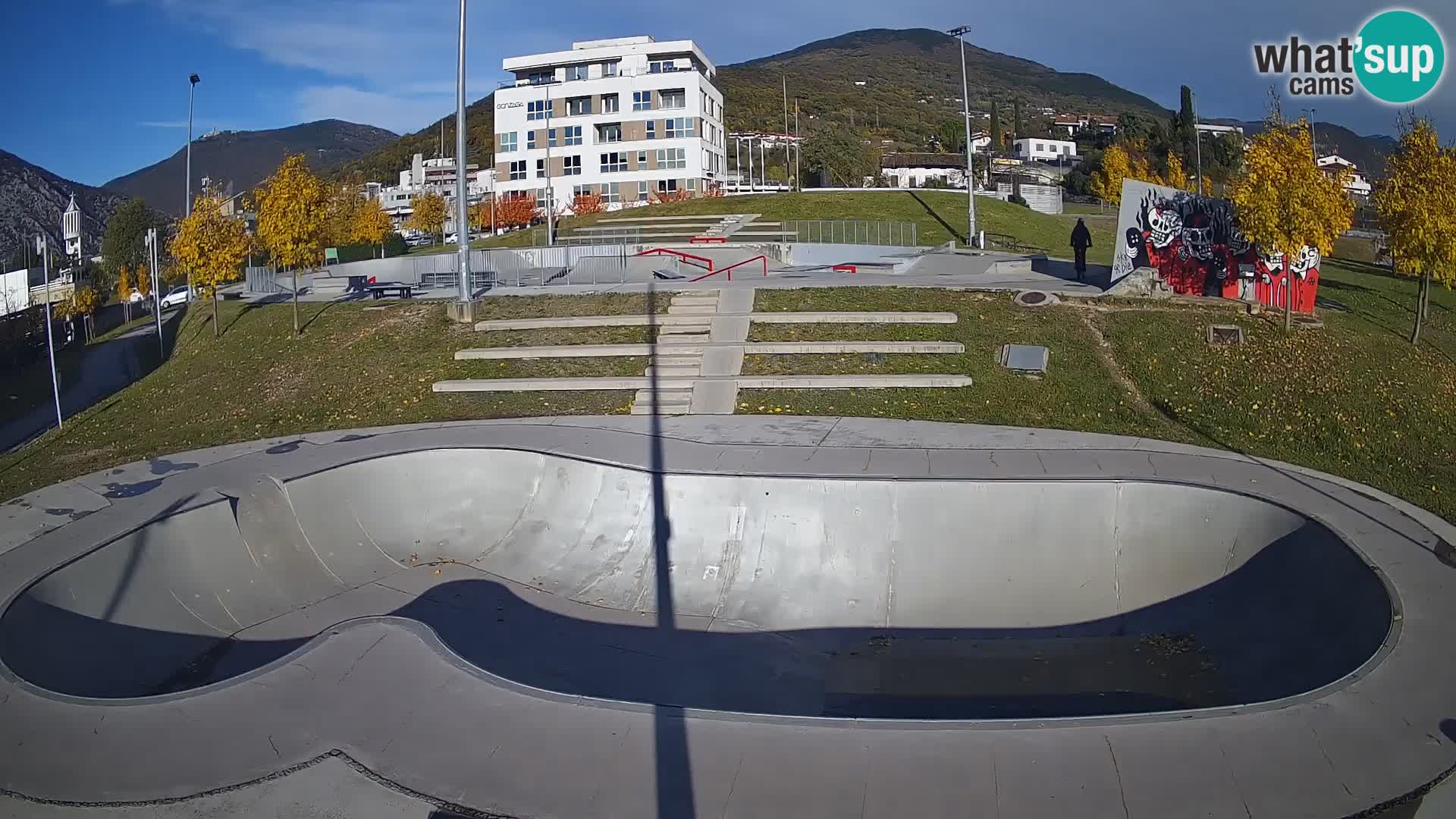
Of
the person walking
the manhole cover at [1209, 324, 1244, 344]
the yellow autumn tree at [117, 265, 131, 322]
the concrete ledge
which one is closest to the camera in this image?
the manhole cover at [1209, 324, 1244, 344]

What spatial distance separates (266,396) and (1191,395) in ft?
64.2

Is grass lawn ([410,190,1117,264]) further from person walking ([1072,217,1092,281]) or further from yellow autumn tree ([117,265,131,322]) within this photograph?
person walking ([1072,217,1092,281])

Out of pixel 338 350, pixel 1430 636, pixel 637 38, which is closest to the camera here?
pixel 1430 636

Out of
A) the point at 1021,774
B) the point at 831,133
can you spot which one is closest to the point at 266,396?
the point at 1021,774

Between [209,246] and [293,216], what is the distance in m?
4.35

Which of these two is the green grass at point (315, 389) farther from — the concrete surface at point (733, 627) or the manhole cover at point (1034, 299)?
the manhole cover at point (1034, 299)

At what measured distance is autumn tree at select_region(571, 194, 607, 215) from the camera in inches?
2542

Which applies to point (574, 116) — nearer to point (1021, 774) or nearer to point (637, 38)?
point (637, 38)

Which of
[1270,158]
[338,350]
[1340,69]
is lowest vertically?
[338,350]

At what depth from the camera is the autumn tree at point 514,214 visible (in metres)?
67.7

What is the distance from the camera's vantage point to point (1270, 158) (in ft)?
69.0

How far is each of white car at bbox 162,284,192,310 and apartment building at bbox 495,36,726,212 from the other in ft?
86.8

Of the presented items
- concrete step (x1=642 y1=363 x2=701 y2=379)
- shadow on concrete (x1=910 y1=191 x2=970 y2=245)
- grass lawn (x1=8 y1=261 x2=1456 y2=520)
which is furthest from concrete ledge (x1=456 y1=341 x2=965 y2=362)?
shadow on concrete (x1=910 y1=191 x2=970 y2=245)

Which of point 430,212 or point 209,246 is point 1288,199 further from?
point 430,212
